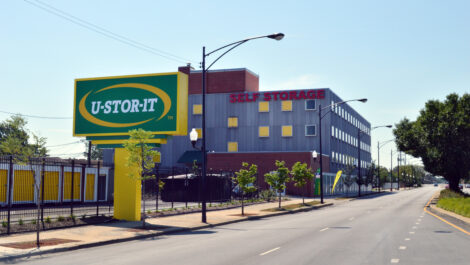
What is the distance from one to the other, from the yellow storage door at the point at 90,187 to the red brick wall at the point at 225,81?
38.6 meters

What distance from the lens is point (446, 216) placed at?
1058 inches

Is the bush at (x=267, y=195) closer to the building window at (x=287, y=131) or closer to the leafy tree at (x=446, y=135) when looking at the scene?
the leafy tree at (x=446, y=135)

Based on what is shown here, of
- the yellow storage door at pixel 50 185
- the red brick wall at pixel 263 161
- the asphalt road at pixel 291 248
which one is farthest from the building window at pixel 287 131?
the asphalt road at pixel 291 248

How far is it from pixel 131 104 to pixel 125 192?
4.48 metres

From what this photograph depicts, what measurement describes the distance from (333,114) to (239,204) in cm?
3927

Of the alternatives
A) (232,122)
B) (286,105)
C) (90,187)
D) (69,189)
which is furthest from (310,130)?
(69,189)

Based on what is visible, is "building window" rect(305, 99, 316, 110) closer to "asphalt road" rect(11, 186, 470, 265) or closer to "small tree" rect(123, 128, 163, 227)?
"asphalt road" rect(11, 186, 470, 265)

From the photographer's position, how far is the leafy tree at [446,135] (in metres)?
45.5

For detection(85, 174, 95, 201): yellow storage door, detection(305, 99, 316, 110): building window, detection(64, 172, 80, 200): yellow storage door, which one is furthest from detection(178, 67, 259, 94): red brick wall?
detection(64, 172, 80, 200): yellow storage door

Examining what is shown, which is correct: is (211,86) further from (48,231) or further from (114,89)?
(48,231)

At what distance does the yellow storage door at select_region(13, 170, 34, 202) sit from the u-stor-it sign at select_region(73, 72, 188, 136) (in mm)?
9285

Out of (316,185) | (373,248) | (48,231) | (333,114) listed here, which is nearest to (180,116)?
(48,231)

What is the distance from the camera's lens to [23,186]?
33.7 meters

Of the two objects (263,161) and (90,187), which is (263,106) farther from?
(90,187)
